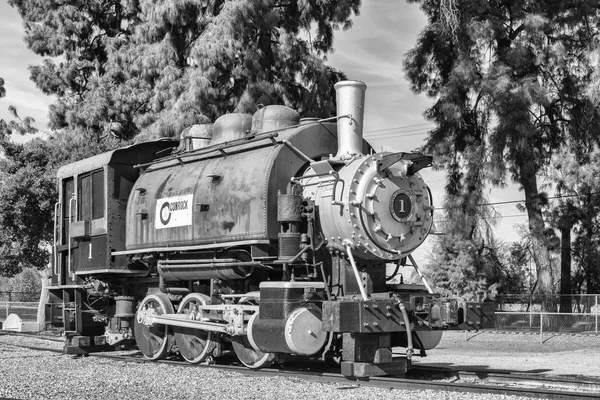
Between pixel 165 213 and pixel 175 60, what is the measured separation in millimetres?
14151

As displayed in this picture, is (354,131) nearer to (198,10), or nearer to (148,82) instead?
(198,10)

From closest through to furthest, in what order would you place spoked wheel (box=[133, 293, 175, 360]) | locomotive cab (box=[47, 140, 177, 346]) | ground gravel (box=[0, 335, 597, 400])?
ground gravel (box=[0, 335, 597, 400])
spoked wheel (box=[133, 293, 175, 360])
locomotive cab (box=[47, 140, 177, 346])

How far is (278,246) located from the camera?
36.6ft

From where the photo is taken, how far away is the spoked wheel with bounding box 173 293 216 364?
40.2ft

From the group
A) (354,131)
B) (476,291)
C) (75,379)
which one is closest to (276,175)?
(354,131)

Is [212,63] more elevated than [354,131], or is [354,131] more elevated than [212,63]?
[212,63]

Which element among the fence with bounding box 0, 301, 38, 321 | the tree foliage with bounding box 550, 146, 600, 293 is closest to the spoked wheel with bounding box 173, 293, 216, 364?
the tree foliage with bounding box 550, 146, 600, 293

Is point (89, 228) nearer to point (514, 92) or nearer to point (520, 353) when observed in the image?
point (520, 353)

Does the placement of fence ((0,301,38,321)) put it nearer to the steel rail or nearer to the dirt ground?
the dirt ground

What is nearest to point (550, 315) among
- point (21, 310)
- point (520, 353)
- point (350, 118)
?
point (520, 353)

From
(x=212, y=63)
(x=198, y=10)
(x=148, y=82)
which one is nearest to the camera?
(x=212, y=63)

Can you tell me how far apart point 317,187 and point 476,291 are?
15207 millimetres

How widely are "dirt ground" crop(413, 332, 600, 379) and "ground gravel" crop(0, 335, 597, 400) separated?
417 cm

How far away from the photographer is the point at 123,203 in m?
14.6
